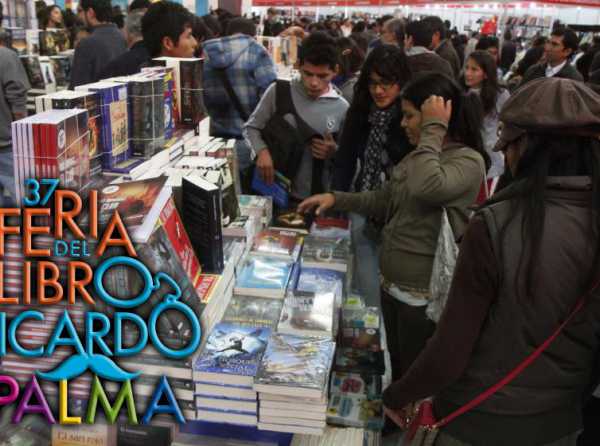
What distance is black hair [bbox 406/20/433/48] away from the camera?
532 centimetres

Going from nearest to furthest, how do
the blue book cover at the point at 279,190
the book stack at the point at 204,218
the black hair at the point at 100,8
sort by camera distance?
1. the book stack at the point at 204,218
2. the blue book cover at the point at 279,190
3. the black hair at the point at 100,8

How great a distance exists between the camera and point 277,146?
9.77 ft

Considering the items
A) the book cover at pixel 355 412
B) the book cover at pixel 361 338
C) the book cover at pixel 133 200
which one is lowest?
the book cover at pixel 355 412

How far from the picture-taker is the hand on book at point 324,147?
2.96 meters

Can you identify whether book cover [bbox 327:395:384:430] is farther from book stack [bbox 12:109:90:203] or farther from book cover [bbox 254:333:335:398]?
book stack [bbox 12:109:90:203]

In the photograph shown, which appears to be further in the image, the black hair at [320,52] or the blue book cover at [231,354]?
the black hair at [320,52]

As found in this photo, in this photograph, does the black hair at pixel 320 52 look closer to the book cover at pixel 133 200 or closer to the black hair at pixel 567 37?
the book cover at pixel 133 200

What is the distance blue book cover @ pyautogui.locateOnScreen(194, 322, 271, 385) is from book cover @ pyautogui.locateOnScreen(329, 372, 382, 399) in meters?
0.55

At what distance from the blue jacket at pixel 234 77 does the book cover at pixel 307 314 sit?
2100 mm

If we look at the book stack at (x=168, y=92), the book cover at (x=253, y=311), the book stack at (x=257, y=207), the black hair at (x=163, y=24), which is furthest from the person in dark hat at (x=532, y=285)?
the black hair at (x=163, y=24)

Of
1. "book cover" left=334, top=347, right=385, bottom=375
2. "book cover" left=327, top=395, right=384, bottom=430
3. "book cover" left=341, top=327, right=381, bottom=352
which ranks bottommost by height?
"book cover" left=327, top=395, right=384, bottom=430

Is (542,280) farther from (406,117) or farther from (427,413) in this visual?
(406,117)

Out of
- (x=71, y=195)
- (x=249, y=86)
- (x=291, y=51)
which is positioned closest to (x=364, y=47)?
(x=291, y=51)

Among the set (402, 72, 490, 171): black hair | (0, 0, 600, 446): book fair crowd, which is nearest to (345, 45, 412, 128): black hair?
(0, 0, 600, 446): book fair crowd
